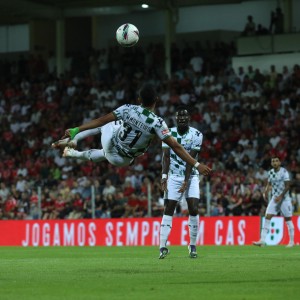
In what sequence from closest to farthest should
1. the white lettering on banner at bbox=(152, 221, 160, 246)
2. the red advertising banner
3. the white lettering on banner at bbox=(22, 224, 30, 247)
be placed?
the red advertising banner < the white lettering on banner at bbox=(152, 221, 160, 246) < the white lettering on banner at bbox=(22, 224, 30, 247)

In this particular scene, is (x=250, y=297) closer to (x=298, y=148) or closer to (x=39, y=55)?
(x=298, y=148)

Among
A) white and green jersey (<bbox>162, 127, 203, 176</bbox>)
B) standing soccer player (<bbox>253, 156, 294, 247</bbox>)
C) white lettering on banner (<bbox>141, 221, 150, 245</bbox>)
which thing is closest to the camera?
white and green jersey (<bbox>162, 127, 203, 176</bbox>)

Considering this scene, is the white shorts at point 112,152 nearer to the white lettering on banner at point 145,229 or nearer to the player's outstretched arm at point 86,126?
the player's outstretched arm at point 86,126

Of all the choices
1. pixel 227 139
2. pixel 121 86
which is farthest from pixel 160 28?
pixel 227 139

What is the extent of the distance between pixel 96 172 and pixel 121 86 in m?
7.21

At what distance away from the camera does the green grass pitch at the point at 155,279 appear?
401 inches

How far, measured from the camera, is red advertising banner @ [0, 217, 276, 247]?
28.2m

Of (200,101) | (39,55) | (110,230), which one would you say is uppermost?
(39,55)

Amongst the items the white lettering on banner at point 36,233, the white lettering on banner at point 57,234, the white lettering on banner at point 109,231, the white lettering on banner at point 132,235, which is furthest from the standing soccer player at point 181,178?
the white lettering on banner at point 36,233

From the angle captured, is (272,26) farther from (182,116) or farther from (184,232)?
(182,116)

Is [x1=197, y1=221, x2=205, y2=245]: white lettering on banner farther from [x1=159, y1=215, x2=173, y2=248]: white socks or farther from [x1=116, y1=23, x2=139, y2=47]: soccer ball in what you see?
[x1=116, y1=23, x2=139, y2=47]: soccer ball

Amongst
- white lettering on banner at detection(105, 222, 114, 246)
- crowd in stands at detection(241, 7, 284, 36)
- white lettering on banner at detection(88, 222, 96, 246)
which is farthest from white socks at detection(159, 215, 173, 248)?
crowd in stands at detection(241, 7, 284, 36)

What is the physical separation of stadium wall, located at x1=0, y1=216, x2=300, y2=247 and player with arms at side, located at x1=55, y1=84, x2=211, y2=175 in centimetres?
1317

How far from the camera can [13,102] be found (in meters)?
41.7
